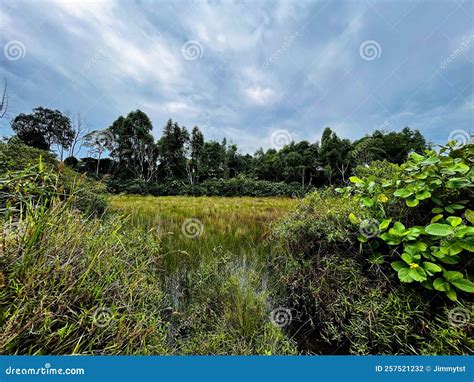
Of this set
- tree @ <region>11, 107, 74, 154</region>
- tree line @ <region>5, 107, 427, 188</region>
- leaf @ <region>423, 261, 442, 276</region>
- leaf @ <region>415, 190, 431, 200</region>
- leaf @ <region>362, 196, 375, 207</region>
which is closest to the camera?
leaf @ <region>423, 261, 442, 276</region>

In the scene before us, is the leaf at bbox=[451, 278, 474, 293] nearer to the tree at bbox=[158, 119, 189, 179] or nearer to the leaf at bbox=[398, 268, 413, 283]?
the leaf at bbox=[398, 268, 413, 283]

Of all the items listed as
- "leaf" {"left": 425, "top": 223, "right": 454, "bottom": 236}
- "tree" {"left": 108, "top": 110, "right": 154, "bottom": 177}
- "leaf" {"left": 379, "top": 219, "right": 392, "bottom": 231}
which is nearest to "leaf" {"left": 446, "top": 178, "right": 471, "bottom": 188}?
"leaf" {"left": 425, "top": 223, "right": 454, "bottom": 236}

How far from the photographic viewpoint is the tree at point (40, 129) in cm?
551

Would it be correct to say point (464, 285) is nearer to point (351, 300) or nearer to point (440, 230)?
point (440, 230)

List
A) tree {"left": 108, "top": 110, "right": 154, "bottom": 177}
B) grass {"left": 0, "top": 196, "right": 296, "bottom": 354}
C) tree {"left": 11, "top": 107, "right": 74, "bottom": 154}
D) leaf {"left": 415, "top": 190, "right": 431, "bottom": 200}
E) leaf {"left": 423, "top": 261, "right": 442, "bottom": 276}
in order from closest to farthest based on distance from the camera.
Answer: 1. grass {"left": 0, "top": 196, "right": 296, "bottom": 354}
2. leaf {"left": 423, "top": 261, "right": 442, "bottom": 276}
3. leaf {"left": 415, "top": 190, "right": 431, "bottom": 200}
4. tree {"left": 11, "top": 107, "right": 74, "bottom": 154}
5. tree {"left": 108, "top": 110, "right": 154, "bottom": 177}

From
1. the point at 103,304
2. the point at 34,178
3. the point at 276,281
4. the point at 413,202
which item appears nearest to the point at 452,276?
the point at 413,202

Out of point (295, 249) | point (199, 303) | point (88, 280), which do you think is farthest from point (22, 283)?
point (295, 249)

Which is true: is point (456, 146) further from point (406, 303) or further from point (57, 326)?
point (57, 326)

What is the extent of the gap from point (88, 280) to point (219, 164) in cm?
2274

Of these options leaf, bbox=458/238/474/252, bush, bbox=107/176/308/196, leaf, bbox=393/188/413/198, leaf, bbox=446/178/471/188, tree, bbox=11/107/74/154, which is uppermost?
bush, bbox=107/176/308/196

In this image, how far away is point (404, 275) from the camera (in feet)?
4.74

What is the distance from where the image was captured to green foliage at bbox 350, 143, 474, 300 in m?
1.38

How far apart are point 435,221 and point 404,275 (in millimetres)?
630

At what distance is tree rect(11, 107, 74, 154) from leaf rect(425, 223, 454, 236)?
25.4 feet
